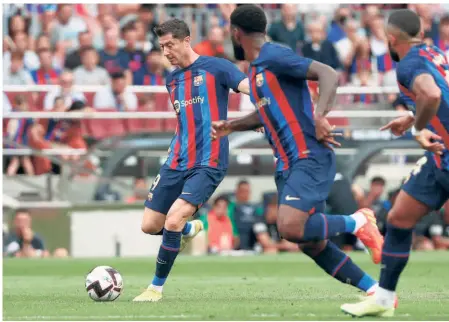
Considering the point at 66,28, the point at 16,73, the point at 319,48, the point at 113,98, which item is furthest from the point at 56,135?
the point at 319,48

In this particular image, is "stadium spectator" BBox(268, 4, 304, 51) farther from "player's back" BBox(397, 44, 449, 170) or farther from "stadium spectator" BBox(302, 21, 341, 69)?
"player's back" BBox(397, 44, 449, 170)

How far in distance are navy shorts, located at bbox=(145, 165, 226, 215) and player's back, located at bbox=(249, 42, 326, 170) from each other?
64.3 inches

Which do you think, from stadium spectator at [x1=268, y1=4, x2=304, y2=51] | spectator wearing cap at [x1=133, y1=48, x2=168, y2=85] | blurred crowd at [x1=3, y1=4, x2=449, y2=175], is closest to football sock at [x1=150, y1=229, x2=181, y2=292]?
blurred crowd at [x1=3, y1=4, x2=449, y2=175]

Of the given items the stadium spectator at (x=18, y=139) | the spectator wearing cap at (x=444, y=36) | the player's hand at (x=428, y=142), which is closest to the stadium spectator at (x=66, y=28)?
the stadium spectator at (x=18, y=139)

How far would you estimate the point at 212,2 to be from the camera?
78.7 ft

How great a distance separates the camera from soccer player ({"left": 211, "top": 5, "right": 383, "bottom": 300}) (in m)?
9.30

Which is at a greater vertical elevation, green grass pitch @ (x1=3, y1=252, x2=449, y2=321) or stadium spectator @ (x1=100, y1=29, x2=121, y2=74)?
stadium spectator @ (x1=100, y1=29, x2=121, y2=74)

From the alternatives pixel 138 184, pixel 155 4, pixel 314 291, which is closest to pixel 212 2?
pixel 155 4

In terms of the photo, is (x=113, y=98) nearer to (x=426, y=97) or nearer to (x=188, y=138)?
(x=188, y=138)

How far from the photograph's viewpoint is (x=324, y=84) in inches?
361

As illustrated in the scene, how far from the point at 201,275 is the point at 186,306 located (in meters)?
5.65

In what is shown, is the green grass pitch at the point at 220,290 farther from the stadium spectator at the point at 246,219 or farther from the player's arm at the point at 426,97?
the player's arm at the point at 426,97

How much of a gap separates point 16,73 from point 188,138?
10.6 m

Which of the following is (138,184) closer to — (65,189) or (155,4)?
(65,189)
